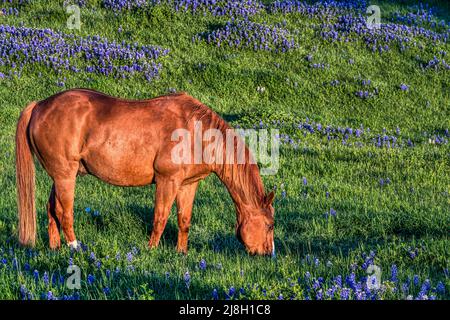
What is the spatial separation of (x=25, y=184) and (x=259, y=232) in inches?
120

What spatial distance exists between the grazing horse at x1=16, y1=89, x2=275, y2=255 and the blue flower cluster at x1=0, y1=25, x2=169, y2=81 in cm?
983

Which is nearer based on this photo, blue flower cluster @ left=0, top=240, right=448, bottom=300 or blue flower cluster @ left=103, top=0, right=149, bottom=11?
blue flower cluster @ left=0, top=240, right=448, bottom=300

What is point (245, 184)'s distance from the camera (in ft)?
28.3

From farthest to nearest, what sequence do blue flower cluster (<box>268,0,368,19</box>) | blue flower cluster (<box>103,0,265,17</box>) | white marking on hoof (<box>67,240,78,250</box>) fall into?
blue flower cluster (<box>268,0,368,19</box>) → blue flower cluster (<box>103,0,265,17</box>) → white marking on hoof (<box>67,240,78,250</box>)

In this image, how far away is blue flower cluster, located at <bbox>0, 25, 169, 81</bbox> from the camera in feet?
60.6

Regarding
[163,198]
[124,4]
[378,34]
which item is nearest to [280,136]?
[163,198]

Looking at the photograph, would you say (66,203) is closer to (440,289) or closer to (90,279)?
(90,279)

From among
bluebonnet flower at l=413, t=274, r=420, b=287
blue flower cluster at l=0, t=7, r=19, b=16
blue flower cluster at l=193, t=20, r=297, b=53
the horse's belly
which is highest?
blue flower cluster at l=0, t=7, r=19, b=16

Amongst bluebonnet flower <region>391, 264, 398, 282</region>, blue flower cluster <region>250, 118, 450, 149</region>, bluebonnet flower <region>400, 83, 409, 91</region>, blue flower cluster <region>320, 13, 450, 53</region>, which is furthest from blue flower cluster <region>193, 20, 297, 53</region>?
bluebonnet flower <region>391, 264, 398, 282</region>

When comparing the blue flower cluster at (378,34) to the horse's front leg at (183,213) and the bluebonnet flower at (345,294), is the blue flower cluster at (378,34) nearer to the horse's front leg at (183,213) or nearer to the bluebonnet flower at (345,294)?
the horse's front leg at (183,213)

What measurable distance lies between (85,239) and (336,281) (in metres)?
3.94

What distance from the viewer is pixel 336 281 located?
654 centimetres

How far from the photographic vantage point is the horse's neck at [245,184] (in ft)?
28.2

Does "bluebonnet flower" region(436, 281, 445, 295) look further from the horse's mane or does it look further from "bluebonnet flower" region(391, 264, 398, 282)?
the horse's mane
